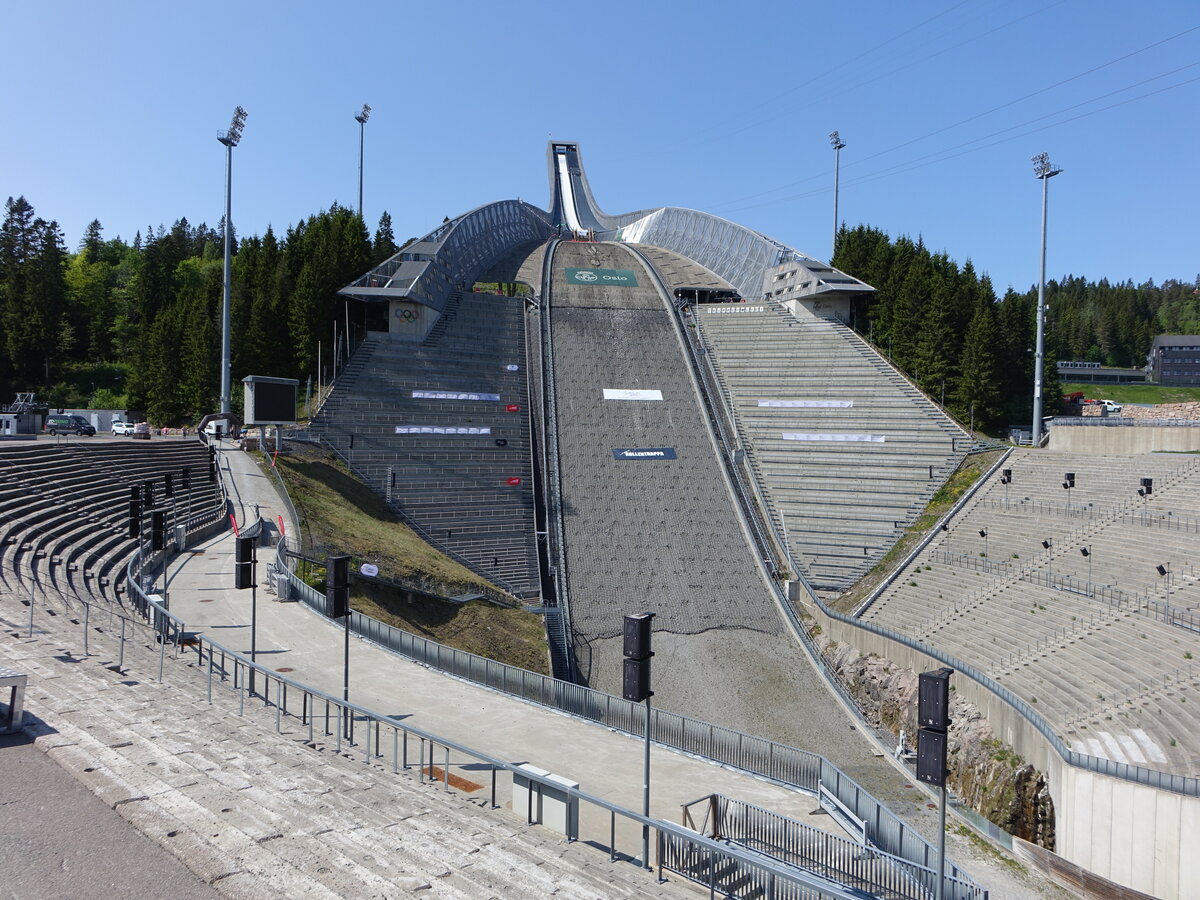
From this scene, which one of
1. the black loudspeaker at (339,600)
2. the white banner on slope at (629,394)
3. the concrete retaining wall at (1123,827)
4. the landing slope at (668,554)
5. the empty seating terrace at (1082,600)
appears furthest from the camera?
the white banner on slope at (629,394)

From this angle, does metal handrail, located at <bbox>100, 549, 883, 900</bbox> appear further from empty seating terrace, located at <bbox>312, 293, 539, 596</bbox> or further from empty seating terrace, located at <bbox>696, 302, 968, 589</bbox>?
empty seating terrace, located at <bbox>696, 302, 968, 589</bbox>

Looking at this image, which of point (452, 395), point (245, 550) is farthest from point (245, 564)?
point (452, 395)

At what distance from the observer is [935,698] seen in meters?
9.63

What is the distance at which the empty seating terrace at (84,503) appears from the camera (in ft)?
69.5

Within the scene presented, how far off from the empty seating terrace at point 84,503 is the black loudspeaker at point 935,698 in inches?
723

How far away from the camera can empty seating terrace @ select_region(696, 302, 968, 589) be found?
122 feet

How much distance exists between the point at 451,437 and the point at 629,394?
37.3ft

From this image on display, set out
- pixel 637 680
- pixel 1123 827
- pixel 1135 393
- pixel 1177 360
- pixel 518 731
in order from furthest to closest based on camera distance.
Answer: pixel 1177 360
pixel 1135 393
pixel 518 731
pixel 1123 827
pixel 637 680

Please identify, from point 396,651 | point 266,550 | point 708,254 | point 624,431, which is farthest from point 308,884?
point 708,254

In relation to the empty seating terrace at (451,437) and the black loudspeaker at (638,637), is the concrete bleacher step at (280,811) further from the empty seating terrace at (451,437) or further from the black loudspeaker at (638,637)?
the empty seating terrace at (451,437)

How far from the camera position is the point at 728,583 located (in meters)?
35.5

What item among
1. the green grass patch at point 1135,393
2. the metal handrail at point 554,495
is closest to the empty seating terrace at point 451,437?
the metal handrail at point 554,495

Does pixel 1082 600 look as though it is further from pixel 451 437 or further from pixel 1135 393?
pixel 1135 393

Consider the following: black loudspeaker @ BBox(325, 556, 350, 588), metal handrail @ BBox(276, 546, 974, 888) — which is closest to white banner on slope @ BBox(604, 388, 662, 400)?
metal handrail @ BBox(276, 546, 974, 888)
